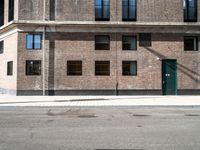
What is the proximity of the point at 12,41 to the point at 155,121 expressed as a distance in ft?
62.9

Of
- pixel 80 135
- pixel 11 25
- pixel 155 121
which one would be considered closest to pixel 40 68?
pixel 11 25

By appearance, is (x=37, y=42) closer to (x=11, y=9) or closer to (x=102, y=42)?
(x=11, y=9)

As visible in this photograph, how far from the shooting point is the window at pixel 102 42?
91.9 ft

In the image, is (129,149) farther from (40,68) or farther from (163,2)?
(163,2)

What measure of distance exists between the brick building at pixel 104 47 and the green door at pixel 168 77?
0.29 ft

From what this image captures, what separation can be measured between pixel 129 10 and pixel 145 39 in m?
2.96

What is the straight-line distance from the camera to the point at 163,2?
28562 millimetres

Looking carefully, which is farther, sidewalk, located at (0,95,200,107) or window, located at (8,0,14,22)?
window, located at (8,0,14,22)

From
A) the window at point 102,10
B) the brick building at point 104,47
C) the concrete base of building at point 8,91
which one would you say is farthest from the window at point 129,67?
the concrete base of building at point 8,91

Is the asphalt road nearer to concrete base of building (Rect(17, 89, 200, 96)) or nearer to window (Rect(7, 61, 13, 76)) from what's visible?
concrete base of building (Rect(17, 89, 200, 96))

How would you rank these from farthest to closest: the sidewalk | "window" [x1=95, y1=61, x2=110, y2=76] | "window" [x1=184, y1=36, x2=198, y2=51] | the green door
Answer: "window" [x1=184, y1=36, x2=198, y2=51]
the green door
"window" [x1=95, y1=61, x2=110, y2=76]
the sidewalk

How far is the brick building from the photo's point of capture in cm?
2748

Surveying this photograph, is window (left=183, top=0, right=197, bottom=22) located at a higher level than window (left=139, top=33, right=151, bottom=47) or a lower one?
higher

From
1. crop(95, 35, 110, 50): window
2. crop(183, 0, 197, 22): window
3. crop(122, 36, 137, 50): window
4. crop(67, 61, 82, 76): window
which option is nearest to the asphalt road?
crop(67, 61, 82, 76): window
